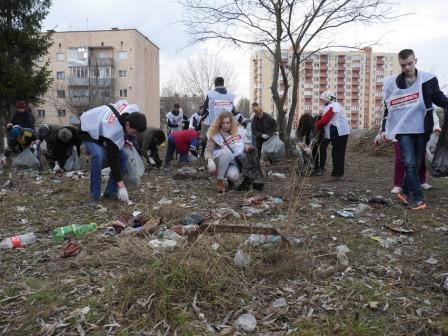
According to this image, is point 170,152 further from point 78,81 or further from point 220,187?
point 78,81

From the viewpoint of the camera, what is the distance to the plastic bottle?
344 cm

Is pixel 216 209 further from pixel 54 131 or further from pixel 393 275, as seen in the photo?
pixel 54 131

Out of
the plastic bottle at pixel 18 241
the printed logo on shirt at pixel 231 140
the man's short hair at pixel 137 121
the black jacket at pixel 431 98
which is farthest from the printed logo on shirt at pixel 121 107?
the black jacket at pixel 431 98

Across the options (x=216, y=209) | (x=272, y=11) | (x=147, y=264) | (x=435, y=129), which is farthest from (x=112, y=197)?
(x=272, y=11)

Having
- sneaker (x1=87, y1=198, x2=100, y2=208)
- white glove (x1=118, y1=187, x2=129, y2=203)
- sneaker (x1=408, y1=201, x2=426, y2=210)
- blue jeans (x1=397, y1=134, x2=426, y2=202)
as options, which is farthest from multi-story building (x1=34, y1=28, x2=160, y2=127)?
sneaker (x1=408, y1=201, x2=426, y2=210)

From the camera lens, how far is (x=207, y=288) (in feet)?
8.15

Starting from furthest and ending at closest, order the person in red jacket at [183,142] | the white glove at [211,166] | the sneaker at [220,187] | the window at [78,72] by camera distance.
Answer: the window at [78,72], the person in red jacket at [183,142], the sneaker at [220,187], the white glove at [211,166]

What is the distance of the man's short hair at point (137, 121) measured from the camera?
185 inches

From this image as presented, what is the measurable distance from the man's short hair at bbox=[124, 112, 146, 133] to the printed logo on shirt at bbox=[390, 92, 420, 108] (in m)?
2.78

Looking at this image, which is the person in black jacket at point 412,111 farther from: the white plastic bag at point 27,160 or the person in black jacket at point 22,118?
the person in black jacket at point 22,118

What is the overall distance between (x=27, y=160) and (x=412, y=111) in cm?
674

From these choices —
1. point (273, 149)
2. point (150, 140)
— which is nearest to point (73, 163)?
point (150, 140)

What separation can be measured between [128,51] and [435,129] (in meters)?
55.4

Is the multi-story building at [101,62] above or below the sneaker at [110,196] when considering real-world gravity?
above
